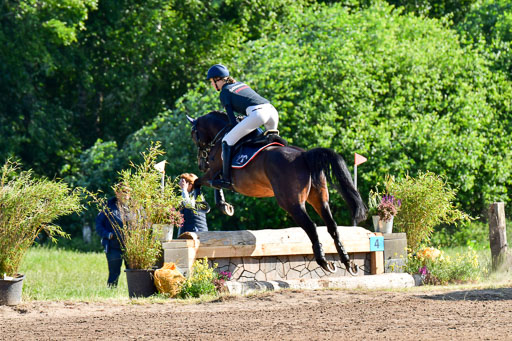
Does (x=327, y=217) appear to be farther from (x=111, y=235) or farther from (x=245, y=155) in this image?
(x=111, y=235)

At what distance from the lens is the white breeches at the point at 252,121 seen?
9.34m

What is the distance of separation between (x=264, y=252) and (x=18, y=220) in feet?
10.7

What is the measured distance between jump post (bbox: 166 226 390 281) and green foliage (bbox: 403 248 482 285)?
0.56 m

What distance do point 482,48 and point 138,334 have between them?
16873 millimetres

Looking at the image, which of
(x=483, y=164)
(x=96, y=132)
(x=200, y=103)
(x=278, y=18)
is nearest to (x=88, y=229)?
(x=96, y=132)

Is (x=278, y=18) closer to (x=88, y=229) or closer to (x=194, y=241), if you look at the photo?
(x=88, y=229)

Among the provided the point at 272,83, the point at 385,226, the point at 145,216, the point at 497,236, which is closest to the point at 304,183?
the point at 145,216

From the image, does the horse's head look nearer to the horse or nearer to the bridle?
the bridle

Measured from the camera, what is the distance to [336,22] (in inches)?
766

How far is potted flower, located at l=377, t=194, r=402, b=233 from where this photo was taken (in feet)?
37.3

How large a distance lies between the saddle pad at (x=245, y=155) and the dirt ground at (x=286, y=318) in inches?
64.8

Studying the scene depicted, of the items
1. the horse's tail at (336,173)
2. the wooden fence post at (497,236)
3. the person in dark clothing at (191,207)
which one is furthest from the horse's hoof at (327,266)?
the wooden fence post at (497,236)

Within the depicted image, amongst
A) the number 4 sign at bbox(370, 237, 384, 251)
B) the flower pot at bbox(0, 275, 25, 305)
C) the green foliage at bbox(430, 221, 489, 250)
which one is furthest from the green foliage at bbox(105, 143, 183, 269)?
the green foliage at bbox(430, 221, 489, 250)

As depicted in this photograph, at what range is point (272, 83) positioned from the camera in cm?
1789
